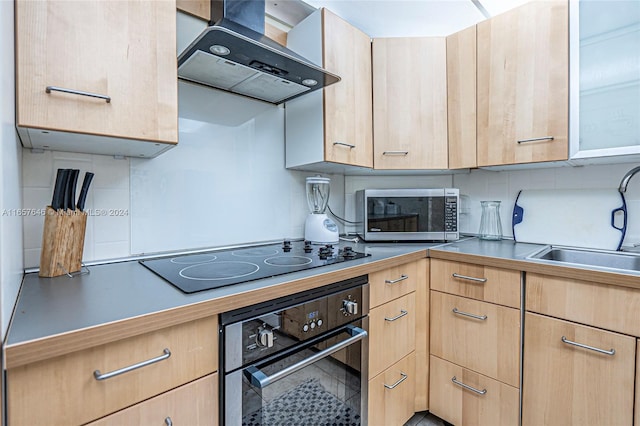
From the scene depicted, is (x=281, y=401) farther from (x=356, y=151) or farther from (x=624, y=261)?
(x=624, y=261)

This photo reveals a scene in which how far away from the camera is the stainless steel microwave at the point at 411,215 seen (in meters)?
1.77

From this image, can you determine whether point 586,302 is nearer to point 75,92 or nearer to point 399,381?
point 399,381

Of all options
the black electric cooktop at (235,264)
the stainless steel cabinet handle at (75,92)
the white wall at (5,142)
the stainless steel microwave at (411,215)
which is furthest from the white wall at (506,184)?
the white wall at (5,142)

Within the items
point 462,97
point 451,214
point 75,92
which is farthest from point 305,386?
point 462,97

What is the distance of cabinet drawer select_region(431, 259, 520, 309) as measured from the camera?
4.21 ft

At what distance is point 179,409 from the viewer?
736 mm

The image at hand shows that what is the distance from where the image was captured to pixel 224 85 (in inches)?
56.3

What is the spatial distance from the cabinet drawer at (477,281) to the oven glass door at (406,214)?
0.30 m

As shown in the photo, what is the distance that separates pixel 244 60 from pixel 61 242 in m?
0.88

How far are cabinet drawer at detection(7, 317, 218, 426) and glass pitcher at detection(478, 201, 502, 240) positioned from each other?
1721 mm

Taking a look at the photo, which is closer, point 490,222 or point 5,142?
point 5,142

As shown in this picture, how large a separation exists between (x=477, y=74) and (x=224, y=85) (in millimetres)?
1310


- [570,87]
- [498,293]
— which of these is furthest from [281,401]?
[570,87]

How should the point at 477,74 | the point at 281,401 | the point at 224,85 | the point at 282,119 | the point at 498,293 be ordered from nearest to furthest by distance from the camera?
the point at 281,401, the point at 498,293, the point at 224,85, the point at 477,74, the point at 282,119
